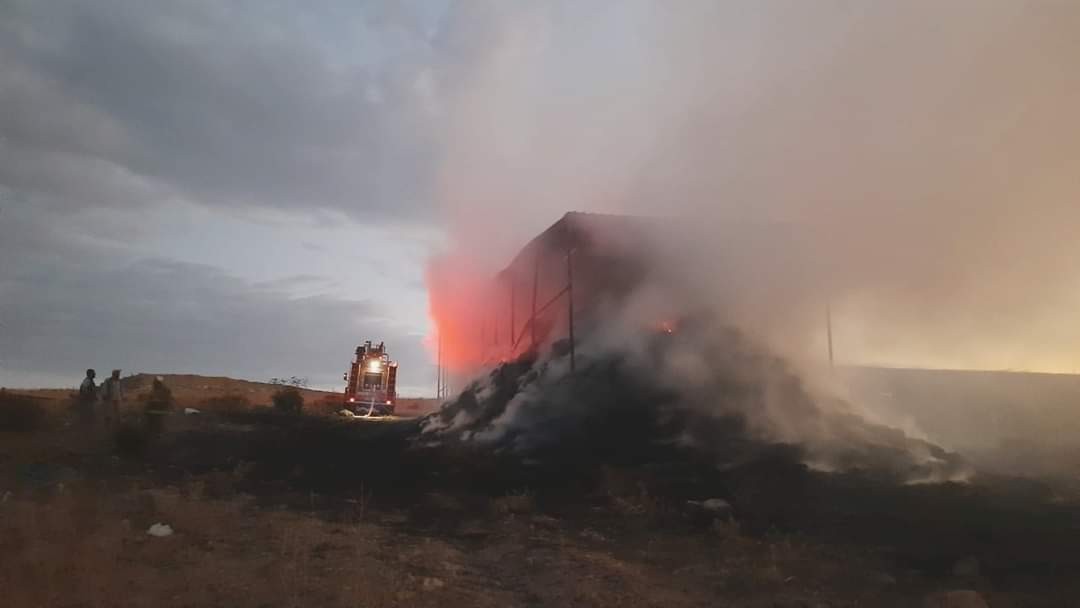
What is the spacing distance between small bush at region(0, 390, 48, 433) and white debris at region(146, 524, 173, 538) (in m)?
11.6

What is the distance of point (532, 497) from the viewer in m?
13.8

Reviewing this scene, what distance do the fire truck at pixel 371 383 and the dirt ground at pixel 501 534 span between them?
21.5 m

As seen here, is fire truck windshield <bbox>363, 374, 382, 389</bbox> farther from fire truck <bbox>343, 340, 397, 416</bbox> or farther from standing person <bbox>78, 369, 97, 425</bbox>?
standing person <bbox>78, 369, 97, 425</bbox>

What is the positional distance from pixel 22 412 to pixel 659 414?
17.6 m

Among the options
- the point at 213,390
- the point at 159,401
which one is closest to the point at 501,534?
the point at 159,401

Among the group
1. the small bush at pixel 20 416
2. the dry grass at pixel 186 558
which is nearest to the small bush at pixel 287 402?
the small bush at pixel 20 416

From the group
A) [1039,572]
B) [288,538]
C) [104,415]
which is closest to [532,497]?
[288,538]

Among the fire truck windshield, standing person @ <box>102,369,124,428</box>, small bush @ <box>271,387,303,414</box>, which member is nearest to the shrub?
standing person @ <box>102,369,124,428</box>

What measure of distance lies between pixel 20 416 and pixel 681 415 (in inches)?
709

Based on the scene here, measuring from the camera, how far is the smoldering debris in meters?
16.7

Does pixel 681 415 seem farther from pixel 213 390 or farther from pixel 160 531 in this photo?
pixel 213 390

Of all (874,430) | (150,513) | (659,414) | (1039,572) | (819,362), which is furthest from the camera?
(819,362)

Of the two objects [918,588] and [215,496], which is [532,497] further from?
[918,588]

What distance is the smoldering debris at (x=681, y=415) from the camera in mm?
16688
